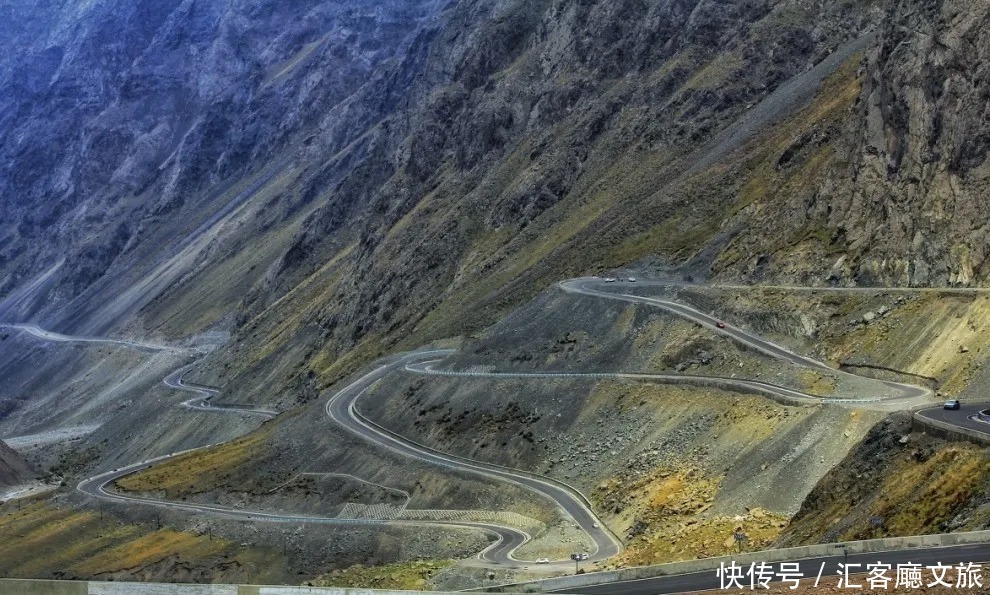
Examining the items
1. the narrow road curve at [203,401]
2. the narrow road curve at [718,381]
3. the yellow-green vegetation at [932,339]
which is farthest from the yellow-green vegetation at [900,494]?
the narrow road curve at [203,401]

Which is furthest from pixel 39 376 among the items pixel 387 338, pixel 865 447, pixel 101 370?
pixel 865 447

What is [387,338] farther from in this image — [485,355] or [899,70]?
[899,70]

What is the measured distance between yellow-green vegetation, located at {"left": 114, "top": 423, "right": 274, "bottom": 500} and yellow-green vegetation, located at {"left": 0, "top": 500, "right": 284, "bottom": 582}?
4066mm

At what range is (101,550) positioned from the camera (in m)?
61.5

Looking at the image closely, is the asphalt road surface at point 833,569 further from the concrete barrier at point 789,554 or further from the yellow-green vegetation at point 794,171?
the yellow-green vegetation at point 794,171

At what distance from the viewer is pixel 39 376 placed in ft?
556

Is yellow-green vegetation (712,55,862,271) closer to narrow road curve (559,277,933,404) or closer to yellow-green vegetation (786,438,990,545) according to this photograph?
narrow road curve (559,277,933,404)

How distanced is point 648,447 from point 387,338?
161ft

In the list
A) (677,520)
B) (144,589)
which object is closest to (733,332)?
(677,520)

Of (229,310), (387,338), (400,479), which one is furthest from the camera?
(229,310)

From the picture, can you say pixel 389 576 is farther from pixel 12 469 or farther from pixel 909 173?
pixel 12 469

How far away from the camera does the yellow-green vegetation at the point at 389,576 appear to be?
1604 inches

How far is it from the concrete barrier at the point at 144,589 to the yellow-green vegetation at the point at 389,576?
12716 mm

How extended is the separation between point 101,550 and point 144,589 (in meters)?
36.8
